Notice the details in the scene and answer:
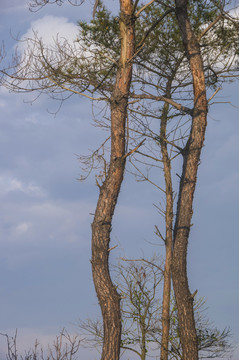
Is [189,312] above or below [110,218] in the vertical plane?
below

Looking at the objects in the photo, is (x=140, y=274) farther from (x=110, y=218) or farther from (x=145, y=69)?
(x=145, y=69)

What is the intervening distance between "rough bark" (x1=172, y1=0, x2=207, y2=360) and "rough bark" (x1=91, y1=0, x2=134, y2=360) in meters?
1.51

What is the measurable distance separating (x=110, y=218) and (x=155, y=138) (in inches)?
172

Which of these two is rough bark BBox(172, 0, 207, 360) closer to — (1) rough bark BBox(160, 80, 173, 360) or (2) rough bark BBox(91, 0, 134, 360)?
(1) rough bark BBox(160, 80, 173, 360)

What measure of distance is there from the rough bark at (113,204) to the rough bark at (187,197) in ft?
4.96

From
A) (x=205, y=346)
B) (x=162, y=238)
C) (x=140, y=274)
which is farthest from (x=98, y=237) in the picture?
(x=205, y=346)

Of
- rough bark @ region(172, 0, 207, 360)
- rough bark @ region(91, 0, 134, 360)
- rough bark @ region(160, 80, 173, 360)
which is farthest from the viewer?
rough bark @ region(160, 80, 173, 360)

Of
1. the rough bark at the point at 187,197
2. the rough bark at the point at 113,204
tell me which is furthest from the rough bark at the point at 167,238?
the rough bark at the point at 113,204

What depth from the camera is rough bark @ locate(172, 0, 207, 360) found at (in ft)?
28.0

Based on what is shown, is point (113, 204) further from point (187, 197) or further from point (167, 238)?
point (167, 238)

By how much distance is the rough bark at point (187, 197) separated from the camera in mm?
8523

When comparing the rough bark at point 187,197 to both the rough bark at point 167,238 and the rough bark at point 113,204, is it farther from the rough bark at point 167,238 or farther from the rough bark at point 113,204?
the rough bark at point 113,204

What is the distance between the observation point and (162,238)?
10.7m

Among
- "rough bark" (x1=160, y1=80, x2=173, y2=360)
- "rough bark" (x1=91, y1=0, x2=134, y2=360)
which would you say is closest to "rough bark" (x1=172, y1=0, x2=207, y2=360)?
"rough bark" (x1=160, y1=80, x2=173, y2=360)
